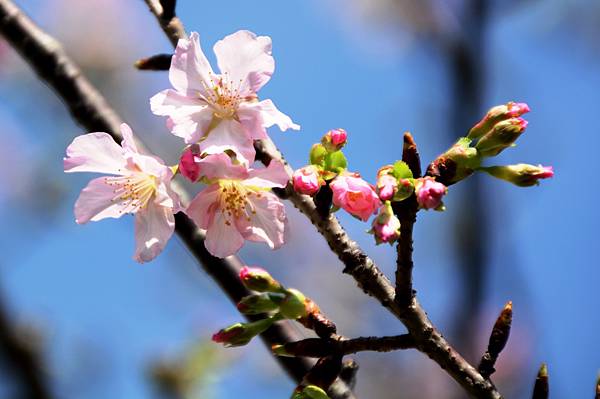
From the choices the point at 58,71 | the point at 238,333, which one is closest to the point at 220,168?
the point at 238,333

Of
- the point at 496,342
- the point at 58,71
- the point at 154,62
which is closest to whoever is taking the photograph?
the point at 496,342

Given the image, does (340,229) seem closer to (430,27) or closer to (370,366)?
(430,27)

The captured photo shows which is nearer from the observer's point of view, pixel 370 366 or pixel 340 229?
pixel 340 229

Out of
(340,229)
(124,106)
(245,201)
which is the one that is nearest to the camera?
(340,229)

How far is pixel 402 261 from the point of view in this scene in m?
1.08

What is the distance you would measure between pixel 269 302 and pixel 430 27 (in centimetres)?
332

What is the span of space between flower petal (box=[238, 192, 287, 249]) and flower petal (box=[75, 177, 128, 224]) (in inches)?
9.2

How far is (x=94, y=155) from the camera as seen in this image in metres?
1.32


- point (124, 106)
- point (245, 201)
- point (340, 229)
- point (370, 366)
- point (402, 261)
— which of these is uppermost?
point (124, 106)

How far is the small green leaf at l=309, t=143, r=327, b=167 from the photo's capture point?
1.17m

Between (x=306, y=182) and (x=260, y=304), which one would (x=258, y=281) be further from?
(x=306, y=182)

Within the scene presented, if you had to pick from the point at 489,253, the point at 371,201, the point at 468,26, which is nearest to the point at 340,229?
the point at 371,201

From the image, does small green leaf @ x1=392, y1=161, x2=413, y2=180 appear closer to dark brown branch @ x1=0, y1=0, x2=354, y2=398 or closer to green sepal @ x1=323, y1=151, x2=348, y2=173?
green sepal @ x1=323, y1=151, x2=348, y2=173

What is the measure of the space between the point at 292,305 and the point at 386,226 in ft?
0.60
